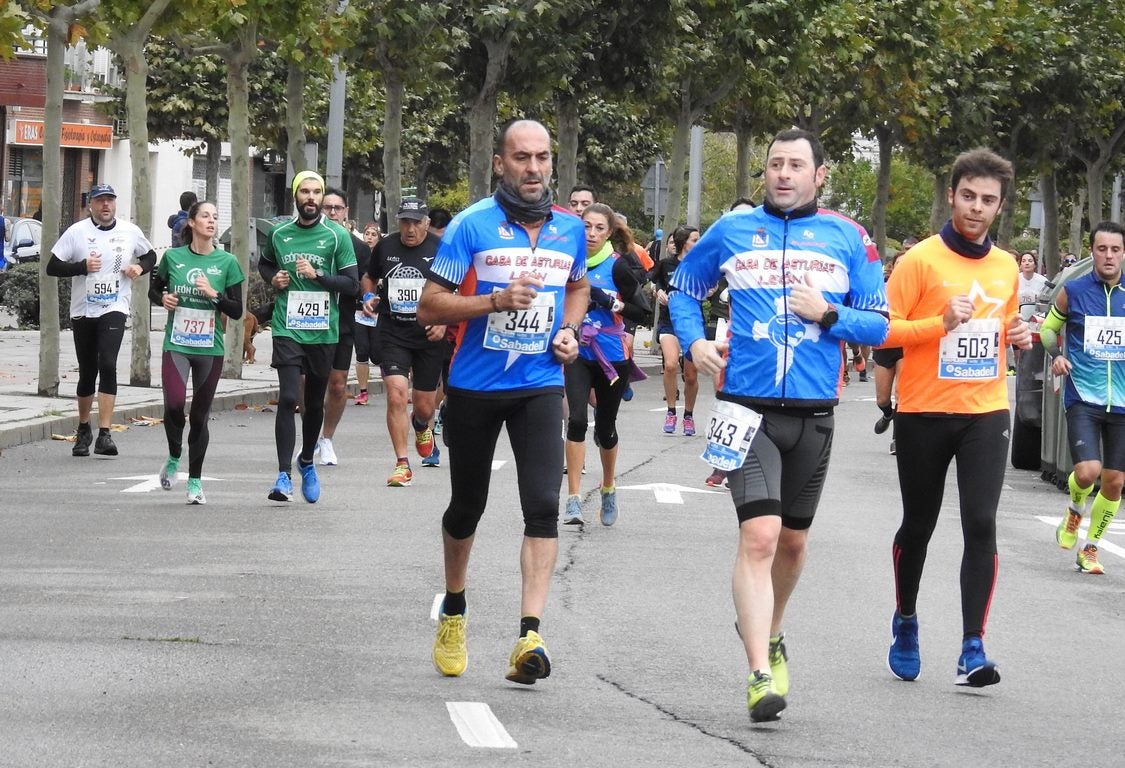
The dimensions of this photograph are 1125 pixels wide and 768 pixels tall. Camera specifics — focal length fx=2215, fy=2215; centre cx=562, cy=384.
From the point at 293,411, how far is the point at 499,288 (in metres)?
5.65

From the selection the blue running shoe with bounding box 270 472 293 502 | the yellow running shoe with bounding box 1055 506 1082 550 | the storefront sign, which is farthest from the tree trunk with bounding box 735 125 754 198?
the yellow running shoe with bounding box 1055 506 1082 550

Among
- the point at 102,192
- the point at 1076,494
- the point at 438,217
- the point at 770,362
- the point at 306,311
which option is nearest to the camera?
the point at 770,362

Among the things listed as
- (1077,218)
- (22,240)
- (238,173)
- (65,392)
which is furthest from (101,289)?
(1077,218)

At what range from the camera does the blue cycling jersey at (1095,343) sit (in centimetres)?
1204

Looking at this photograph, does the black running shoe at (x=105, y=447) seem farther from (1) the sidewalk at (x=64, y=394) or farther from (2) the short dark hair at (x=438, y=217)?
(2) the short dark hair at (x=438, y=217)

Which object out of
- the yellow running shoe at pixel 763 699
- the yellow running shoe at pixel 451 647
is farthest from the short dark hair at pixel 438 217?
the yellow running shoe at pixel 763 699

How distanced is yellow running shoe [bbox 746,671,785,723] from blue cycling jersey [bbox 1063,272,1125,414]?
577cm

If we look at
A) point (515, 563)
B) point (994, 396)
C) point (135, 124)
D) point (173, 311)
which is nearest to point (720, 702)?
point (994, 396)

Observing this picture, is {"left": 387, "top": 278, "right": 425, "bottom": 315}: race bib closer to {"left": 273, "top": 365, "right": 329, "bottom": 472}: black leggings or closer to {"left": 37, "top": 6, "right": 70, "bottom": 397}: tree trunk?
{"left": 273, "top": 365, "right": 329, "bottom": 472}: black leggings

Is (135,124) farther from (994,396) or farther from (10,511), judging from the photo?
(994,396)

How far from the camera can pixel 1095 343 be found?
480 inches

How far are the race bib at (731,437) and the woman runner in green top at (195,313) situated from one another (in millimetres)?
6441

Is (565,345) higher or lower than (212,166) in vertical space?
lower

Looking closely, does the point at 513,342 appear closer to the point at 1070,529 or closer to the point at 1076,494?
the point at 1076,494
